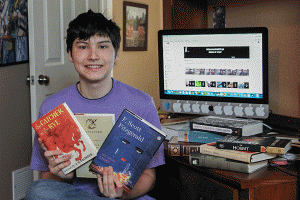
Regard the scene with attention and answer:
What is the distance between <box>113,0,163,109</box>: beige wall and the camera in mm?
2582

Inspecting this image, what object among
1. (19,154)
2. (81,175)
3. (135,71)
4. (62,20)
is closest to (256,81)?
(81,175)

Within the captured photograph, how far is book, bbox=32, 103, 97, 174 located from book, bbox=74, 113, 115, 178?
0.21ft

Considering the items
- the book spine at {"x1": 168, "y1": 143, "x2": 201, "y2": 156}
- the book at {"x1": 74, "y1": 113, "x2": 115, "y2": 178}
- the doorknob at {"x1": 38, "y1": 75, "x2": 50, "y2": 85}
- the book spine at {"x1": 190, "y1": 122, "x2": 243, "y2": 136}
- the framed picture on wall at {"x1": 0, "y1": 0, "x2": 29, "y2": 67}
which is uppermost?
the framed picture on wall at {"x1": 0, "y1": 0, "x2": 29, "y2": 67}

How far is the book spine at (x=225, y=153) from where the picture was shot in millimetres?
1265

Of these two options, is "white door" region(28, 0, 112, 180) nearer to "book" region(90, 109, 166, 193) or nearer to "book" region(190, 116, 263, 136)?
"book" region(190, 116, 263, 136)

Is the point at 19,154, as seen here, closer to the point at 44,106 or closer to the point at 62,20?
the point at 62,20

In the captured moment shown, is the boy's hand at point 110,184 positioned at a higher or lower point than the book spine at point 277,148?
lower

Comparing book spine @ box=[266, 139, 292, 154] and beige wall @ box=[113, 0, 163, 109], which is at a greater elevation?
beige wall @ box=[113, 0, 163, 109]

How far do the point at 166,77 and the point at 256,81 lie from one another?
1.48 feet

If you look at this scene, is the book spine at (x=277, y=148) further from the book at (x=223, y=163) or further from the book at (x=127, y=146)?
the book at (x=127, y=146)

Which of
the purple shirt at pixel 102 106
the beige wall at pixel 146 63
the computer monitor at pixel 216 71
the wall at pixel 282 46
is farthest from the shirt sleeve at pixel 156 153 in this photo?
the beige wall at pixel 146 63

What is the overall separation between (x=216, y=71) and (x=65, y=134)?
2.81 ft

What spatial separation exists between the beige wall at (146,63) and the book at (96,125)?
1.28 meters

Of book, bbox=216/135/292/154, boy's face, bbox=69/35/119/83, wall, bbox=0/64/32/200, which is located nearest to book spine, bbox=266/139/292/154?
book, bbox=216/135/292/154
